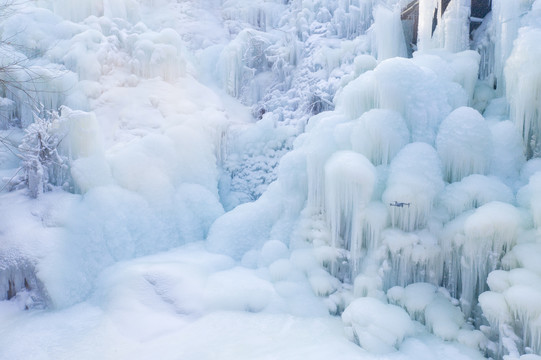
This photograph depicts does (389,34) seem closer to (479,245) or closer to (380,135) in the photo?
(380,135)

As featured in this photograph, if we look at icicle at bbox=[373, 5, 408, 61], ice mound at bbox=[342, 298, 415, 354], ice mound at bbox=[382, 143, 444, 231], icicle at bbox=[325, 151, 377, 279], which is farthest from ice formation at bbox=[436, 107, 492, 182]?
icicle at bbox=[373, 5, 408, 61]

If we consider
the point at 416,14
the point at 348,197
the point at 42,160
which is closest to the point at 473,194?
the point at 348,197

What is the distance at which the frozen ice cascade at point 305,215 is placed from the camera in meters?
4.93

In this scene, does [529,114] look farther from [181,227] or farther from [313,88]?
[181,227]

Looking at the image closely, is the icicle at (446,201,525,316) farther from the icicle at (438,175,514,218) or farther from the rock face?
the rock face

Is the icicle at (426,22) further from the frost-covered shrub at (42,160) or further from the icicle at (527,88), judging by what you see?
the frost-covered shrub at (42,160)

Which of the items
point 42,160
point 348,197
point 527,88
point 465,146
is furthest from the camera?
point 42,160

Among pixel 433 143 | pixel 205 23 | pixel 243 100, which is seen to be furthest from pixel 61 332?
pixel 205 23

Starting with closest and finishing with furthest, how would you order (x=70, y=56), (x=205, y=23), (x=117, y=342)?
(x=117, y=342), (x=70, y=56), (x=205, y=23)

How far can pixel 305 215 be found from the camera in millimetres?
6891

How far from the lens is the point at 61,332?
543 centimetres

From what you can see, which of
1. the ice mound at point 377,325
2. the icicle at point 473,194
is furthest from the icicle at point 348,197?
the icicle at point 473,194

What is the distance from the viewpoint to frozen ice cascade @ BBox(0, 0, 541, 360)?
4930mm

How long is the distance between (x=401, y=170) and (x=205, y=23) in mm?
10846
